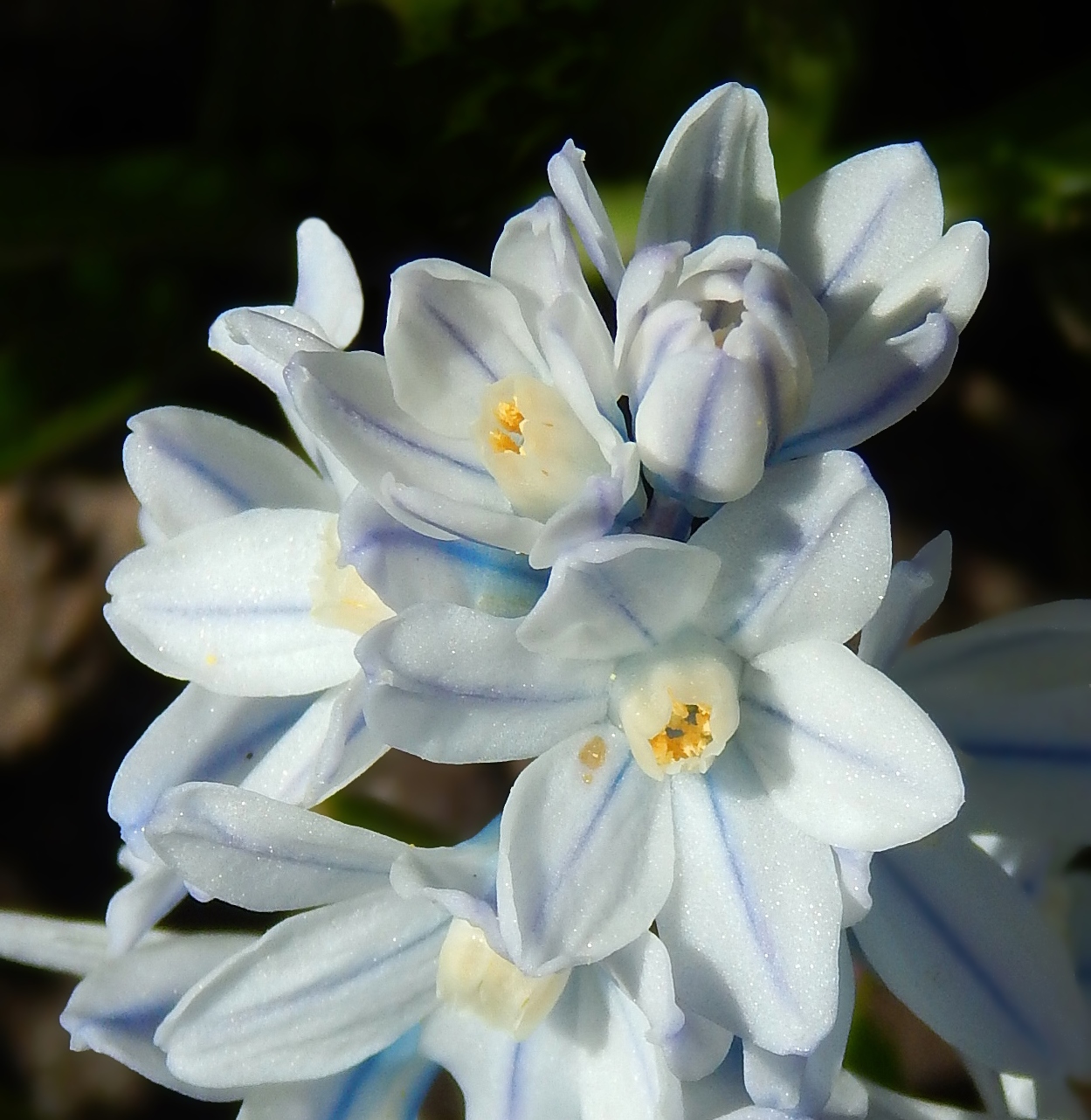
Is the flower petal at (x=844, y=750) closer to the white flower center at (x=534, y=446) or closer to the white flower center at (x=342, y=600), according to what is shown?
the white flower center at (x=534, y=446)

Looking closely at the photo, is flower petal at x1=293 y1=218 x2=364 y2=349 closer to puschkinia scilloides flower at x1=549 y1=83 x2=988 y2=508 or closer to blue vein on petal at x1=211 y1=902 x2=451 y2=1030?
puschkinia scilloides flower at x1=549 y1=83 x2=988 y2=508

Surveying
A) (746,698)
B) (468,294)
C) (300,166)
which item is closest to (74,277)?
(300,166)

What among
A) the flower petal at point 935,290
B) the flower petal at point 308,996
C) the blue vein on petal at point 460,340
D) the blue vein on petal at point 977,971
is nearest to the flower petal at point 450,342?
the blue vein on petal at point 460,340

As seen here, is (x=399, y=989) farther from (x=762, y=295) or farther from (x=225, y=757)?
(x=762, y=295)

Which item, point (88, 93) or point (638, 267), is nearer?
point (638, 267)

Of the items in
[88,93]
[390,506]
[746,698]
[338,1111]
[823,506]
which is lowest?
[338,1111]

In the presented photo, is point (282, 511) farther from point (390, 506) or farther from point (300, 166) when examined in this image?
point (300, 166)
